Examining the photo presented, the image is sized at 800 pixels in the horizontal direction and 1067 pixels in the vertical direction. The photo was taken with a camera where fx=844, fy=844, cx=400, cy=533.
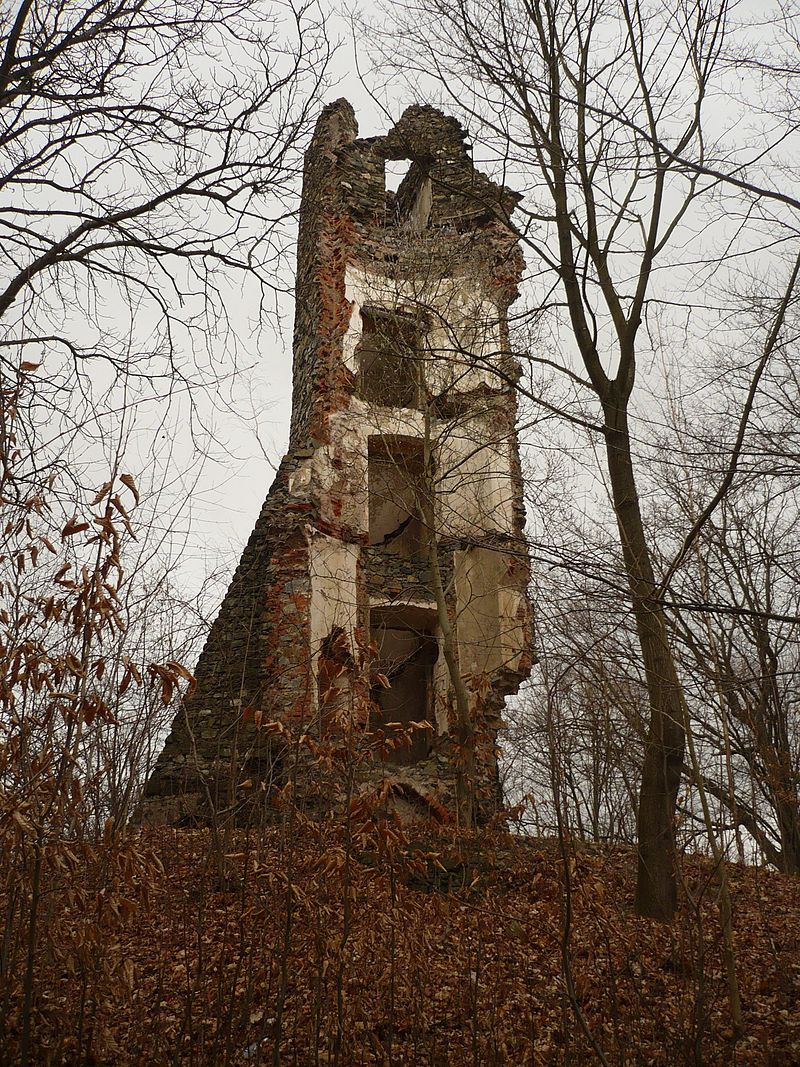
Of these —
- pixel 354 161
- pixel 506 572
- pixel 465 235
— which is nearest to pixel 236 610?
pixel 506 572

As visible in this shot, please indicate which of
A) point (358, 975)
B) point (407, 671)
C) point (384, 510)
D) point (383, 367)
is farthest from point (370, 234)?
point (358, 975)

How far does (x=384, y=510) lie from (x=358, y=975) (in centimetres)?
998

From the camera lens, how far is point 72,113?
16.2ft

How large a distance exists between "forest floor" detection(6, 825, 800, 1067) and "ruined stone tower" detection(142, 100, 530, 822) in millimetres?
3240

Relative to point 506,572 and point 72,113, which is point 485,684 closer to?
point 506,572

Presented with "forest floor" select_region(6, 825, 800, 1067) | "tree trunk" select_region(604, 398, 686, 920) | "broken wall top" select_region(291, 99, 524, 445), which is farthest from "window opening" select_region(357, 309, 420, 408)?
"forest floor" select_region(6, 825, 800, 1067)

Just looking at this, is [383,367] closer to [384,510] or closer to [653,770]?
[384,510]

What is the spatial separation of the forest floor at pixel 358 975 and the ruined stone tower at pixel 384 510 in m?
3.24

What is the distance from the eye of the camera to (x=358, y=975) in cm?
505

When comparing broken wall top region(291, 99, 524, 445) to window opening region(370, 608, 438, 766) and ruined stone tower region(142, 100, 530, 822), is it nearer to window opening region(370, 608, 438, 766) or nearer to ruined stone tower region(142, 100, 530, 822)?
ruined stone tower region(142, 100, 530, 822)

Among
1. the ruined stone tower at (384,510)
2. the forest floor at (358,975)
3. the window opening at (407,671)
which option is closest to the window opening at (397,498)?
the ruined stone tower at (384,510)

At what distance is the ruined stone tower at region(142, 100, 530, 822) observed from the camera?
1055 centimetres

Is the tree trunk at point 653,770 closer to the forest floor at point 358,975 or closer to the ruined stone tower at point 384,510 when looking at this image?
the forest floor at point 358,975

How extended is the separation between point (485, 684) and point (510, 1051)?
153 inches
